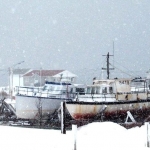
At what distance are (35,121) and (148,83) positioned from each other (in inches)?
615

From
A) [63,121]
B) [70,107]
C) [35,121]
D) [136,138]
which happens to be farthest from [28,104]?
[136,138]

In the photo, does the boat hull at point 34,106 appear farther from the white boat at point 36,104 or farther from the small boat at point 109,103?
the small boat at point 109,103

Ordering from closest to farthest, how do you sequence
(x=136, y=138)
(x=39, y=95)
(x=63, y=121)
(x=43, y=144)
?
(x=43, y=144) < (x=136, y=138) < (x=63, y=121) < (x=39, y=95)

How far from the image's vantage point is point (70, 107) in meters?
→ 25.7

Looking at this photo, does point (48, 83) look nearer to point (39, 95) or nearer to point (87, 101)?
point (39, 95)

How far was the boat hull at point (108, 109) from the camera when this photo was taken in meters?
25.8

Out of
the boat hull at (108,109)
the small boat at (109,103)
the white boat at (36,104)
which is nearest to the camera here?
the boat hull at (108,109)

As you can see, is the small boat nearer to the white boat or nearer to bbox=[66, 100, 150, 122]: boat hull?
bbox=[66, 100, 150, 122]: boat hull

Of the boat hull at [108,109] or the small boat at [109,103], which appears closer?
the boat hull at [108,109]

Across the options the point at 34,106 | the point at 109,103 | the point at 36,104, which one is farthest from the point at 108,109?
the point at 34,106

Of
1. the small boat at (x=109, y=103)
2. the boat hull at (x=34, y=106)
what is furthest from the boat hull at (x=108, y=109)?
the boat hull at (x=34, y=106)

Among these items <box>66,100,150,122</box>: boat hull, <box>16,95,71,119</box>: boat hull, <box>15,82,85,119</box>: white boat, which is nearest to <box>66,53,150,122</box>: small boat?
<box>66,100,150,122</box>: boat hull

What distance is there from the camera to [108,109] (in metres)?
27.3

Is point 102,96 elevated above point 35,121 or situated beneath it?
elevated above
